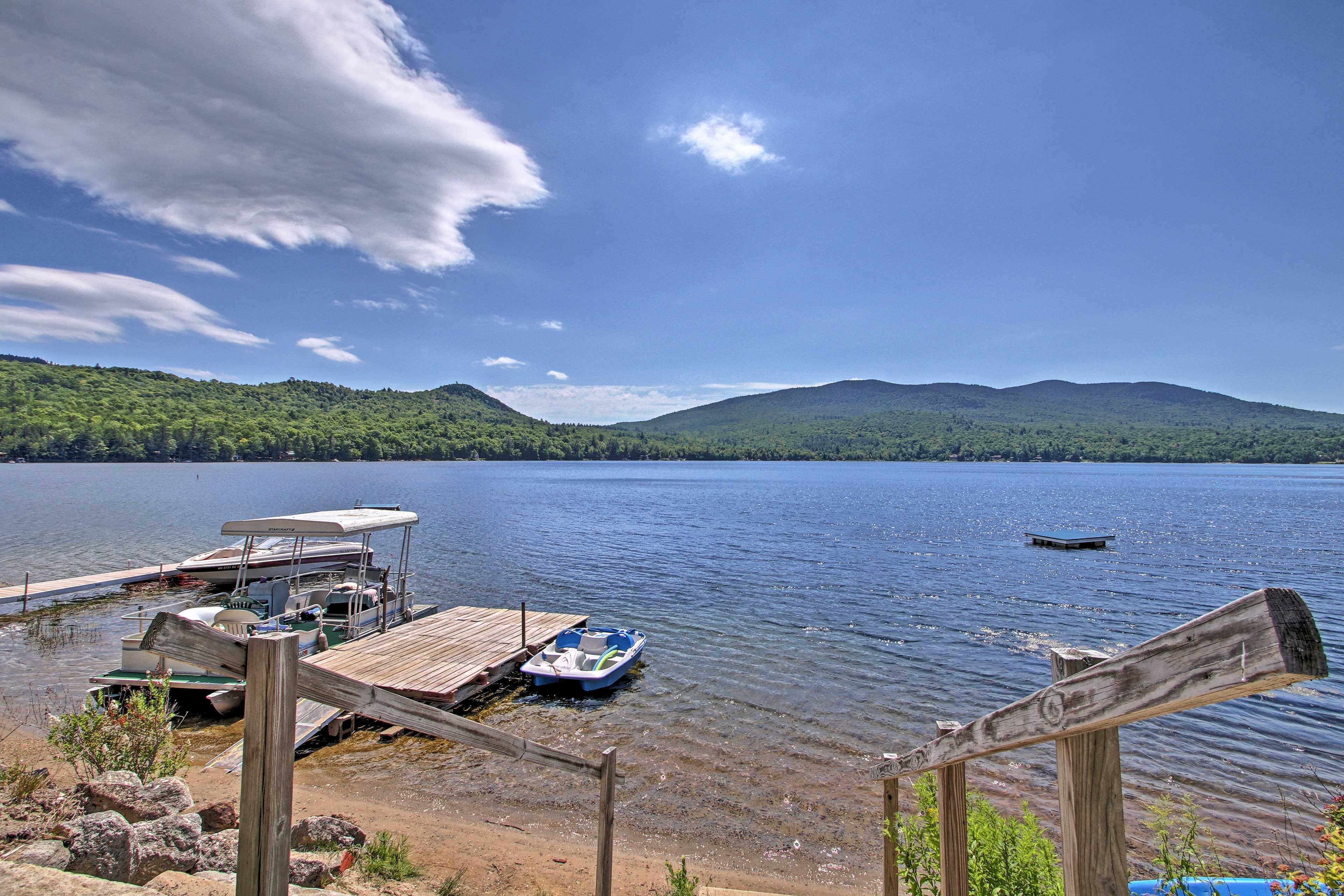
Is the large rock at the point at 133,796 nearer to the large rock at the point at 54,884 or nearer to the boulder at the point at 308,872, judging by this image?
the boulder at the point at 308,872

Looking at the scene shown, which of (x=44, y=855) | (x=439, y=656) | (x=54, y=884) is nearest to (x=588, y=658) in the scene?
(x=439, y=656)

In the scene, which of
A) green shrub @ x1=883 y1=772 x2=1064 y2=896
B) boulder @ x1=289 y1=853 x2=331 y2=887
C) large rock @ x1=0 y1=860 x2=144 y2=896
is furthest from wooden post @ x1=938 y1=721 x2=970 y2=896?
boulder @ x1=289 y1=853 x2=331 y2=887

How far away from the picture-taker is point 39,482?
72.2 m

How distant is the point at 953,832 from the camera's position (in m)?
3.32

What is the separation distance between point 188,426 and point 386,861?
15666 cm

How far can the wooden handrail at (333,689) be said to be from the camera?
8.27ft

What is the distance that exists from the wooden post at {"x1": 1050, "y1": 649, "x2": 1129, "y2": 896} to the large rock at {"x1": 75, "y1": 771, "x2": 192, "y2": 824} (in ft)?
26.5

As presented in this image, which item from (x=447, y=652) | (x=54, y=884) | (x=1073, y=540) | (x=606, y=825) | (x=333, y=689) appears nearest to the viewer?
(x=333, y=689)

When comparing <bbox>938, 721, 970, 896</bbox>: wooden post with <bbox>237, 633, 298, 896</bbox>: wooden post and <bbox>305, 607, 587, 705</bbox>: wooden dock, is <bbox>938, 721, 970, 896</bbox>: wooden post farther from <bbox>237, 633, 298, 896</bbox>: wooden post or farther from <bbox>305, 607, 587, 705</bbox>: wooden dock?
<bbox>305, 607, 587, 705</bbox>: wooden dock

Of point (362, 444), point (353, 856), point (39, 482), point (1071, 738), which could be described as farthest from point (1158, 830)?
point (362, 444)

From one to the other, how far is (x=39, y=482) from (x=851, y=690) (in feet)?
314

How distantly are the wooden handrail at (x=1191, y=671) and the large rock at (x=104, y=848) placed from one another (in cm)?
658

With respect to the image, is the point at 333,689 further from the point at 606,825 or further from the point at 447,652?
the point at 447,652

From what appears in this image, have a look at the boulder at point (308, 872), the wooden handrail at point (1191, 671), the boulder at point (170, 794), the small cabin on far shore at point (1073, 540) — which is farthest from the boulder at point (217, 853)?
the small cabin on far shore at point (1073, 540)
